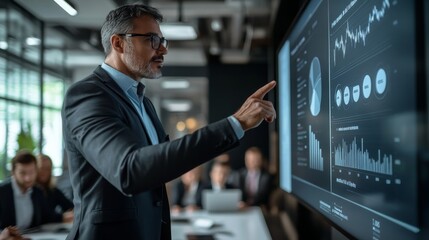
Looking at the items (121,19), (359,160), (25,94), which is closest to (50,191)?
(25,94)

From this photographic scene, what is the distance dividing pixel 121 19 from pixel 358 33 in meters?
0.66

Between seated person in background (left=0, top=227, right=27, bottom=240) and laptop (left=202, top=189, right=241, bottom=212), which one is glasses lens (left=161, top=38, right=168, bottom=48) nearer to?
seated person in background (left=0, top=227, right=27, bottom=240)

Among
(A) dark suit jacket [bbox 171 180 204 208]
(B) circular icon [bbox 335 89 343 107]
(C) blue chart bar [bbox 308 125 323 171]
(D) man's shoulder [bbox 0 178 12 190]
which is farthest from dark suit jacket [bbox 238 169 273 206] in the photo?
(D) man's shoulder [bbox 0 178 12 190]

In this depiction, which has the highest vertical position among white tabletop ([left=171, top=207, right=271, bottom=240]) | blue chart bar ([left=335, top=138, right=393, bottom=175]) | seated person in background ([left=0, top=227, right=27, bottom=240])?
blue chart bar ([left=335, top=138, right=393, bottom=175])

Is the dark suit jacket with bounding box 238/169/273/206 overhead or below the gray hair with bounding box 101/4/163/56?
below

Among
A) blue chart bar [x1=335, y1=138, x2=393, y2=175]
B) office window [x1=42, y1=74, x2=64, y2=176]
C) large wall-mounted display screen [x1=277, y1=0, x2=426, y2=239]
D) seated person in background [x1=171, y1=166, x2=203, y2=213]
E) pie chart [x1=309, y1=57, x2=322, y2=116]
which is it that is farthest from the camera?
seated person in background [x1=171, y1=166, x2=203, y2=213]

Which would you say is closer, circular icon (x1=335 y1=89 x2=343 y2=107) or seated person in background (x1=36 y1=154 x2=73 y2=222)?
seated person in background (x1=36 y1=154 x2=73 y2=222)

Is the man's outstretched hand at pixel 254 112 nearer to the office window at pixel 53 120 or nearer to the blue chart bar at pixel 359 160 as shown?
the blue chart bar at pixel 359 160

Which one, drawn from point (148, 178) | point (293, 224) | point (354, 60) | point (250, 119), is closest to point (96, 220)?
point (148, 178)

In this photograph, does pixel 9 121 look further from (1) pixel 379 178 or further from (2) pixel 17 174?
(1) pixel 379 178

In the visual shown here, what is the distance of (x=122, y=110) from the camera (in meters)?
1.10

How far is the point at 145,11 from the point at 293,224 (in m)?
3.27

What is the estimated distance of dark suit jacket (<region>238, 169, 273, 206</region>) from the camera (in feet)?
13.2

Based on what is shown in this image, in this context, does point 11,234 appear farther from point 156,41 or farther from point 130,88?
Answer: point 156,41
